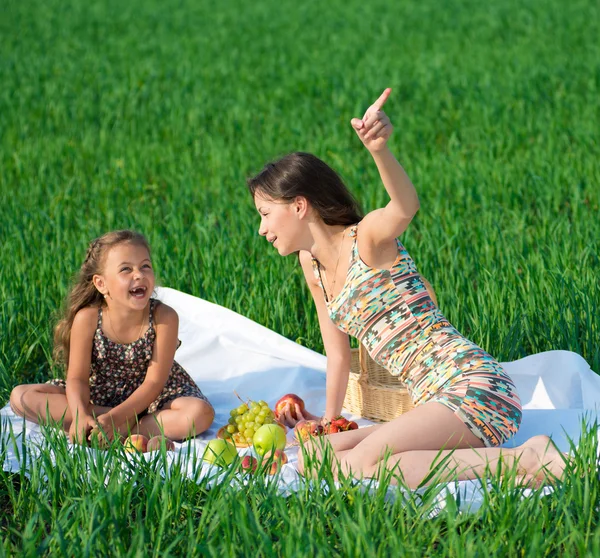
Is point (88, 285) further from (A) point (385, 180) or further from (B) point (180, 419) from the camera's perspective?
(A) point (385, 180)

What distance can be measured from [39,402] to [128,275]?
1.93 feet

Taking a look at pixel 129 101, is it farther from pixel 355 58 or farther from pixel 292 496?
pixel 292 496

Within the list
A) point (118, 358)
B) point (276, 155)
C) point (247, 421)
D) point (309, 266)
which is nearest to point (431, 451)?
point (247, 421)

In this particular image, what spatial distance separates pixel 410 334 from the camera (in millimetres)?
3156

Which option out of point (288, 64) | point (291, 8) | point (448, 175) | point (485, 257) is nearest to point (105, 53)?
point (288, 64)

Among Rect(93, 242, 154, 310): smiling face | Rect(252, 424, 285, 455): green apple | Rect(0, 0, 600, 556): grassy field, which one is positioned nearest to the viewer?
Rect(0, 0, 600, 556): grassy field

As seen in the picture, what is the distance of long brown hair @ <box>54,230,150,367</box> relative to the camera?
3.48 m

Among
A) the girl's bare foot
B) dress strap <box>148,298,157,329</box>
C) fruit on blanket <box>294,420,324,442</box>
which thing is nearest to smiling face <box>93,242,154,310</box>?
dress strap <box>148,298,157,329</box>

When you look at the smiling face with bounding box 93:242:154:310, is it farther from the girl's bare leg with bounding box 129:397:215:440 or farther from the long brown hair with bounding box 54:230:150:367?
the girl's bare leg with bounding box 129:397:215:440

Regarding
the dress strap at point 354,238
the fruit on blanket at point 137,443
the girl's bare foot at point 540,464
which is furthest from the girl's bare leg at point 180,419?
the girl's bare foot at point 540,464

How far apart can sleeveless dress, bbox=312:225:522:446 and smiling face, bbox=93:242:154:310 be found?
2.31 feet

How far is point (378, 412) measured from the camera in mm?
3600

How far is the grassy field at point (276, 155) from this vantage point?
2359 mm

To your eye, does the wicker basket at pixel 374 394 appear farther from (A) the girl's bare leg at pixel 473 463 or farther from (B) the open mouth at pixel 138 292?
(B) the open mouth at pixel 138 292
